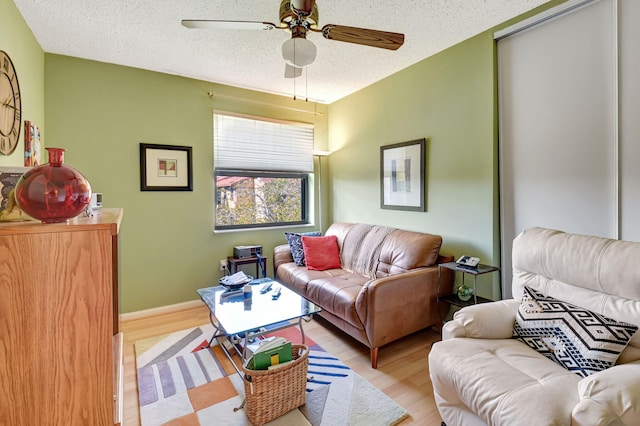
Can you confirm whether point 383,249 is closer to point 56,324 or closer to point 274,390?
point 274,390

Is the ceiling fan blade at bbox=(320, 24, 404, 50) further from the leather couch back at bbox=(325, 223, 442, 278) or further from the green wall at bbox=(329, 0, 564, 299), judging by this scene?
the leather couch back at bbox=(325, 223, 442, 278)

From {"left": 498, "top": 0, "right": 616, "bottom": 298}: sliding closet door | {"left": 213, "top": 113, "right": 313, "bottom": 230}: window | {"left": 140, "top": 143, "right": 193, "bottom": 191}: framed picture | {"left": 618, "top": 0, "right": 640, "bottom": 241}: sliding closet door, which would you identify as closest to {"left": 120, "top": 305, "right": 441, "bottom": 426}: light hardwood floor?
{"left": 498, "top": 0, "right": 616, "bottom": 298}: sliding closet door

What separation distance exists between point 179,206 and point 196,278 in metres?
0.84

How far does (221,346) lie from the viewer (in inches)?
98.5

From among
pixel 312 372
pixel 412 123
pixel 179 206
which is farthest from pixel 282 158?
pixel 312 372

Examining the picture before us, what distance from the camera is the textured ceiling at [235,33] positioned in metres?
2.08

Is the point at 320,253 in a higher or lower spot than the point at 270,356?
higher

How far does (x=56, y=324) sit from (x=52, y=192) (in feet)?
1.22

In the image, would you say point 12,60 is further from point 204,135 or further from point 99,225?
point 99,225

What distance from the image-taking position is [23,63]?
85.7 inches

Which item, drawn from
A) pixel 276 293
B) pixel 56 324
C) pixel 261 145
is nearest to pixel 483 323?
pixel 276 293

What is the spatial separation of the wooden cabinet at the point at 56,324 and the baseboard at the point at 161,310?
2563mm

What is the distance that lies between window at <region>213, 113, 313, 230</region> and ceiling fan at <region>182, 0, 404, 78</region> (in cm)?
193

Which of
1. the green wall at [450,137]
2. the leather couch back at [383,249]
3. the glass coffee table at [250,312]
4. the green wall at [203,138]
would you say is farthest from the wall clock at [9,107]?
the green wall at [450,137]
